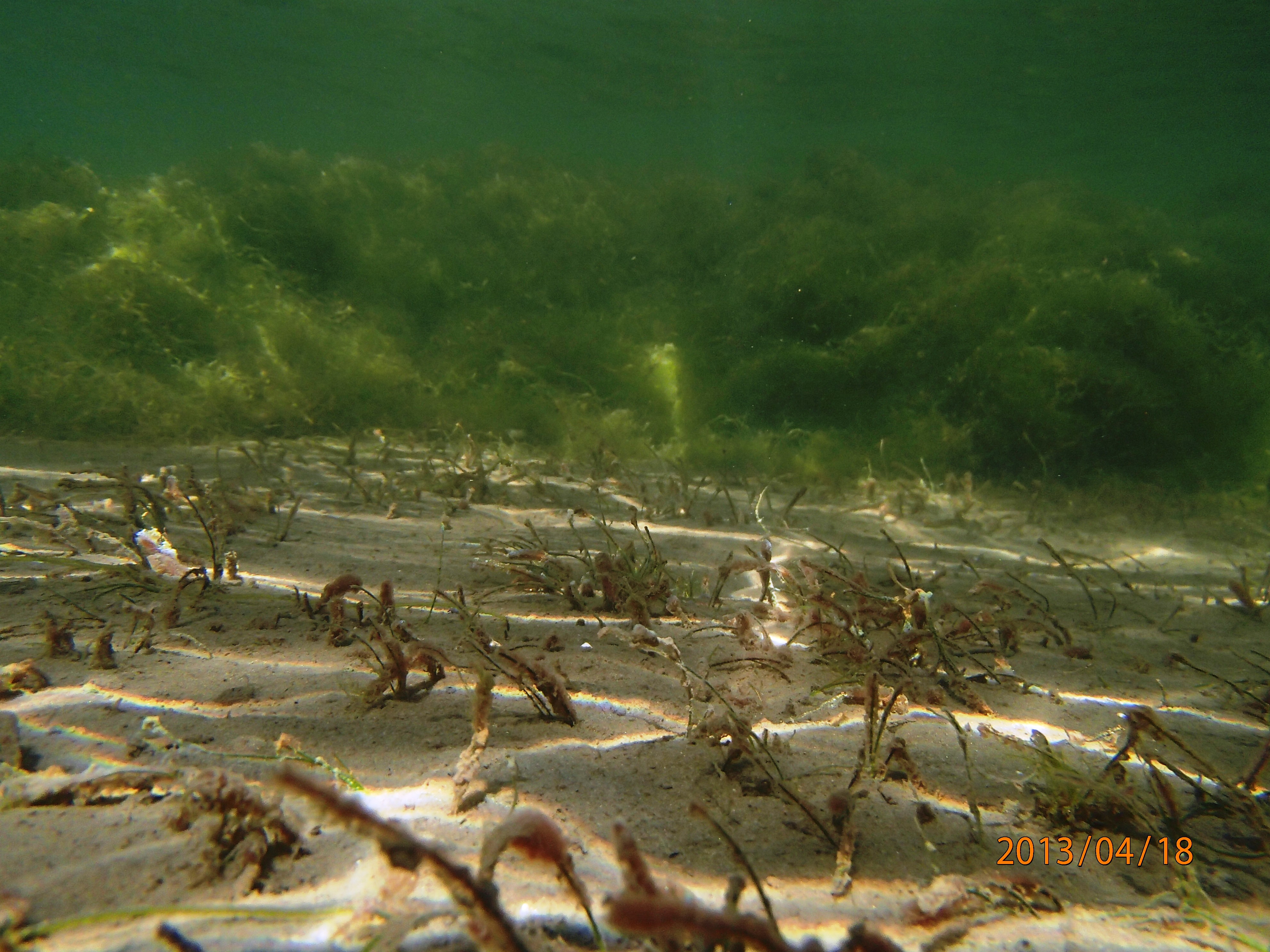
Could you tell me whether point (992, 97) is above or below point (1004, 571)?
above

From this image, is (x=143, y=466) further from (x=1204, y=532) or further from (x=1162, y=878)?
(x=1204, y=532)

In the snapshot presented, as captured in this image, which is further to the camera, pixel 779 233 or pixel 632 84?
pixel 632 84

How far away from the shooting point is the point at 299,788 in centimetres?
90

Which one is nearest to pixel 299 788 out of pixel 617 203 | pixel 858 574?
pixel 858 574

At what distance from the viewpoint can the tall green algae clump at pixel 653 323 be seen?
6.14 m

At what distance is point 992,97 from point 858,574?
117 feet
